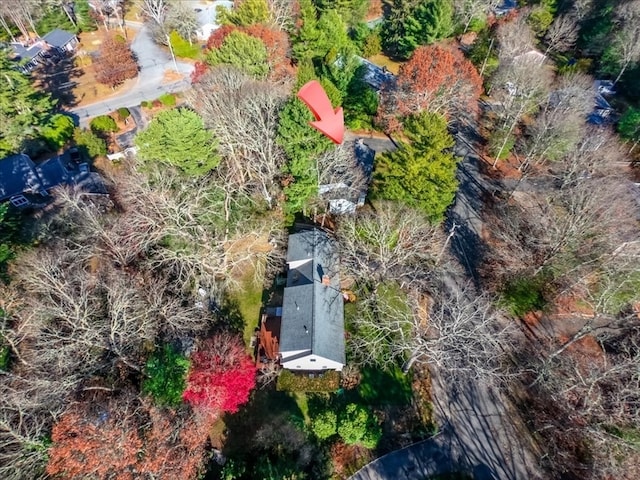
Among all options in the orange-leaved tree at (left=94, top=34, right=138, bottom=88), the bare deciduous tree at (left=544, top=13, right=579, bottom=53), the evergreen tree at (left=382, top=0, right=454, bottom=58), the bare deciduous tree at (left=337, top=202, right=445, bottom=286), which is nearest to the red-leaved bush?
the bare deciduous tree at (left=337, top=202, right=445, bottom=286)

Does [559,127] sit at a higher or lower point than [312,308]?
higher

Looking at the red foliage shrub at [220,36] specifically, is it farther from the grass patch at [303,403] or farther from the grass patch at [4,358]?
the grass patch at [303,403]

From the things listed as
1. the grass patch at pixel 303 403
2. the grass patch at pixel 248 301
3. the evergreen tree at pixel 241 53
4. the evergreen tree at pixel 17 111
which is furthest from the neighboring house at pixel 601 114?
the evergreen tree at pixel 17 111

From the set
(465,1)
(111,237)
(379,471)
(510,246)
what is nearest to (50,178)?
(111,237)

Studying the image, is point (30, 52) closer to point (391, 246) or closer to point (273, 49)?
point (273, 49)

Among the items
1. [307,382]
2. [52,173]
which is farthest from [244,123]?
[307,382]
